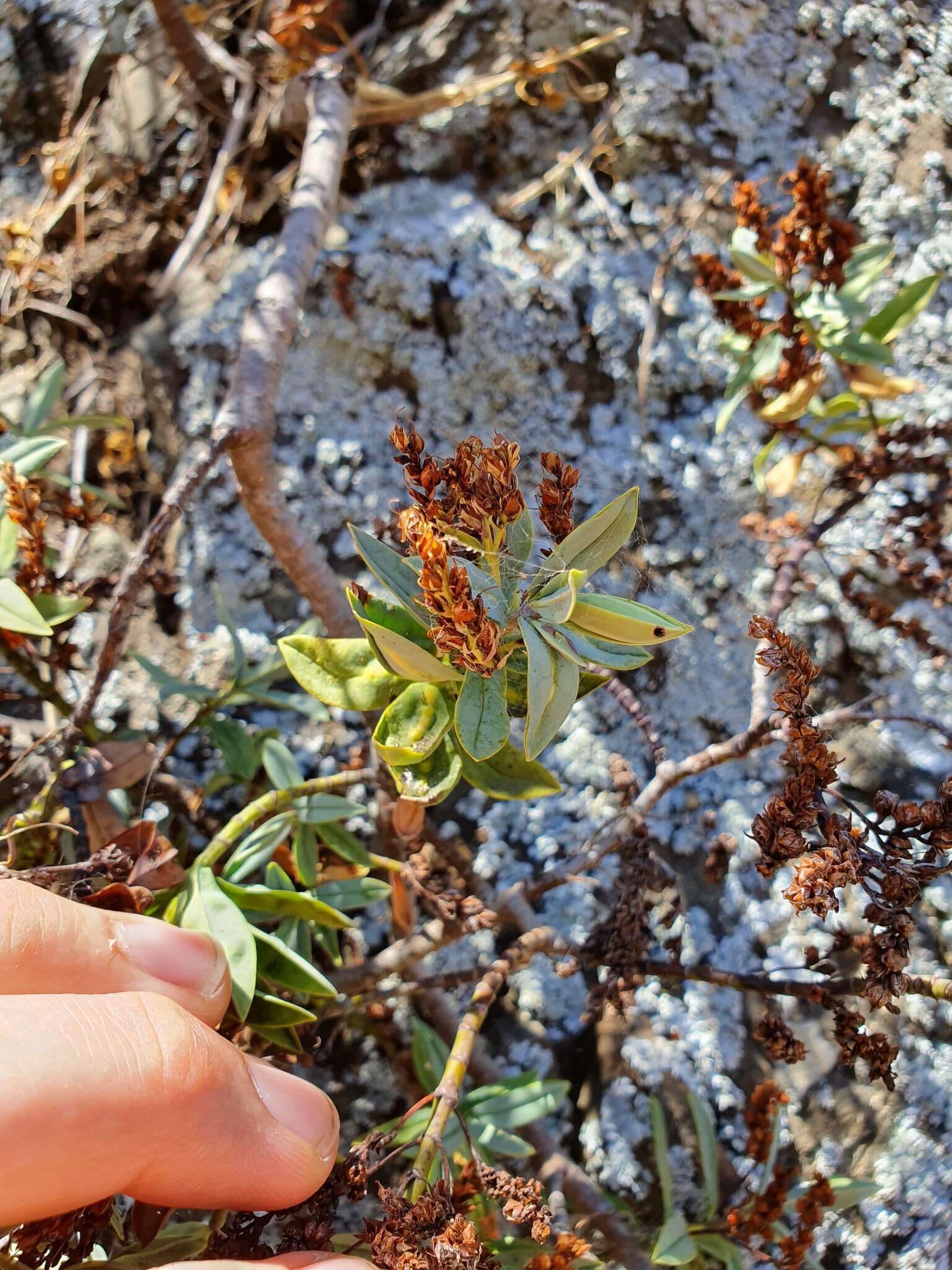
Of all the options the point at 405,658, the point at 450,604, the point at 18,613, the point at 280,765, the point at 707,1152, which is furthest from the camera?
the point at 280,765

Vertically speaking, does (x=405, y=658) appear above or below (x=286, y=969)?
above

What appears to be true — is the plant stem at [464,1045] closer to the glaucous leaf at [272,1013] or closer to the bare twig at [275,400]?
the glaucous leaf at [272,1013]

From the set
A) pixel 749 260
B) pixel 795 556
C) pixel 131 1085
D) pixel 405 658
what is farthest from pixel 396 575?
pixel 749 260

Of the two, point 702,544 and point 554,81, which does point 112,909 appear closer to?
point 702,544

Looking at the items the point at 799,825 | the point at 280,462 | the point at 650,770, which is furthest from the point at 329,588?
the point at 799,825

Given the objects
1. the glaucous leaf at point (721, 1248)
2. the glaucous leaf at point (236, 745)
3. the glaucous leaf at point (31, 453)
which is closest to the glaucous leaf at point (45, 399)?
the glaucous leaf at point (31, 453)

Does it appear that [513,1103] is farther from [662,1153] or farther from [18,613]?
[18,613]
